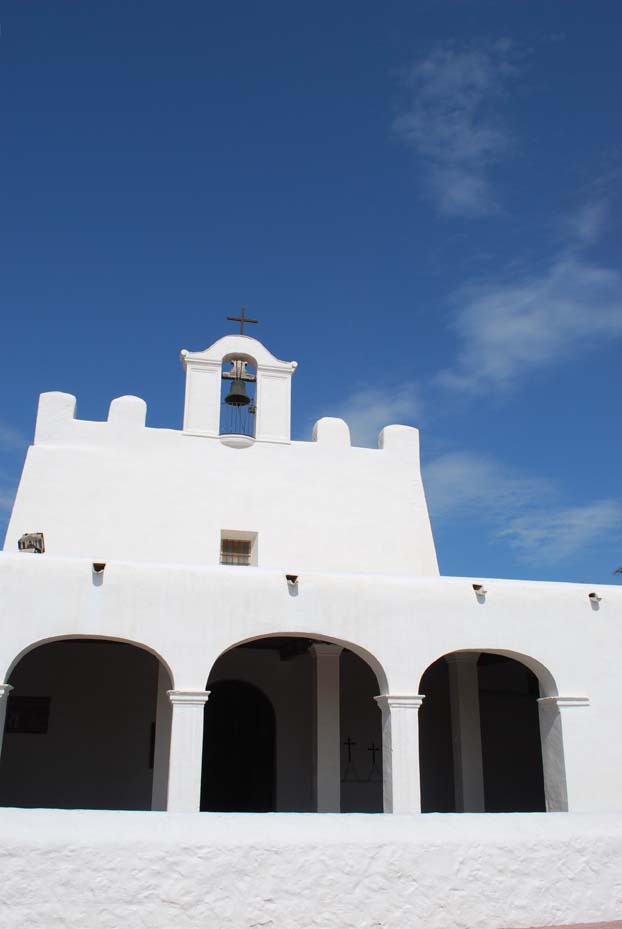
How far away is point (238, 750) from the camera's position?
13.8m

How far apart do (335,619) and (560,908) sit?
14.8 ft

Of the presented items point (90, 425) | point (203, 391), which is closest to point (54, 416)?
point (90, 425)

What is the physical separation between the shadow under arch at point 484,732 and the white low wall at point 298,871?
6305 mm

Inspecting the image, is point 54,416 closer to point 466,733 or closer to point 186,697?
point 186,697

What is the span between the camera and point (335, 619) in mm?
10297

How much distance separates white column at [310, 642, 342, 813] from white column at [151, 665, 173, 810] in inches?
90.0

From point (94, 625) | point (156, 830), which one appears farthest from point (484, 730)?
point (156, 830)

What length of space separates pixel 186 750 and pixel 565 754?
4420 millimetres

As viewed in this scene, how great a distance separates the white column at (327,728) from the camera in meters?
11.6

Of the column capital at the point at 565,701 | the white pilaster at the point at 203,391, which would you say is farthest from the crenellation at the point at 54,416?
the column capital at the point at 565,701

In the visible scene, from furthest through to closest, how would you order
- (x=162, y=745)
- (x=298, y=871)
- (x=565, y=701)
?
1. (x=565, y=701)
2. (x=162, y=745)
3. (x=298, y=871)

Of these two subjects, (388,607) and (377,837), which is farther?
(388,607)

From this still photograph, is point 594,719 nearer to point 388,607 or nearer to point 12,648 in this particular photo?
point 388,607

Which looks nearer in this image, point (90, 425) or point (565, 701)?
point (565, 701)
